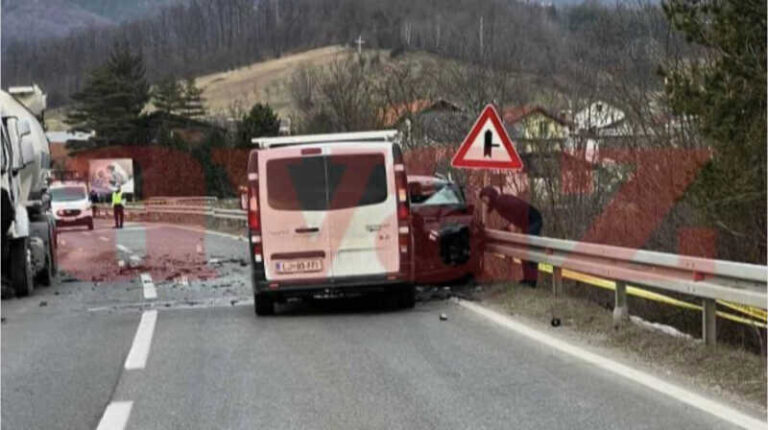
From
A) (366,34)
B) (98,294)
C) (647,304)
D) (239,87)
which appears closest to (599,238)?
(647,304)

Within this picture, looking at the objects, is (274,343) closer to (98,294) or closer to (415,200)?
(415,200)

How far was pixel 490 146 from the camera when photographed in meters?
13.4

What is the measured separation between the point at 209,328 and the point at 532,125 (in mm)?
11381

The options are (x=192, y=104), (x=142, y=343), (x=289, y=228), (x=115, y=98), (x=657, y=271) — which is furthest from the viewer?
(x=192, y=104)

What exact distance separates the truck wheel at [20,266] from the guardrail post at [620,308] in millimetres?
9634

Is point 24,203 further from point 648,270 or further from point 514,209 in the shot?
point 648,270

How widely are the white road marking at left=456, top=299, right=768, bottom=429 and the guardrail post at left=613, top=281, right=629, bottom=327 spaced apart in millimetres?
702

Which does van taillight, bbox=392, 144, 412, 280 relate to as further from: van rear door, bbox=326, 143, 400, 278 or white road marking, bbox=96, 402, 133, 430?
white road marking, bbox=96, 402, 133, 430

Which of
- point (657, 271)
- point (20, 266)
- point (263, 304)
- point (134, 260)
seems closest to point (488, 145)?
point (263, 304)

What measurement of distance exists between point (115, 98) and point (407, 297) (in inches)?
3034

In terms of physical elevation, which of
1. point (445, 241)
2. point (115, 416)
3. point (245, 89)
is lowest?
point (115, 416)

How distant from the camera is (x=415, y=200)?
14500 millimetres

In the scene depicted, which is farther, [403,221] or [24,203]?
[24,203]

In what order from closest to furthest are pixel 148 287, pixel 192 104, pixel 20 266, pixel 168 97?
1. pixel 20 266
2. pixel 148 287
3. pixel 168 97
4. pixel 192 104
